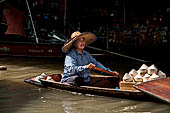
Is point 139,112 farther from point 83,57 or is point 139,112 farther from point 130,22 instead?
point 130,22

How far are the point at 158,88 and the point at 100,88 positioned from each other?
3.57ft

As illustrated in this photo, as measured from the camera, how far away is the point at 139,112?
4832 mm

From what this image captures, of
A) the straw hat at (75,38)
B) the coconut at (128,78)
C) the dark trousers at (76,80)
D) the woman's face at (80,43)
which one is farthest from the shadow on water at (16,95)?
the coconut at (128,78)

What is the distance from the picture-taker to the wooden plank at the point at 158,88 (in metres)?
4.64

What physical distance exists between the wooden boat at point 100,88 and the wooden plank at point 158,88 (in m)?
0.24

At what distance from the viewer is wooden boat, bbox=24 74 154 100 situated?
17.4ft

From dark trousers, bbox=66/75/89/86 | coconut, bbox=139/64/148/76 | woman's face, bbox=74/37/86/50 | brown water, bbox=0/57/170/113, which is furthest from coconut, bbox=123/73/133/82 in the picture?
woman's face, bbox=74/37/86/50

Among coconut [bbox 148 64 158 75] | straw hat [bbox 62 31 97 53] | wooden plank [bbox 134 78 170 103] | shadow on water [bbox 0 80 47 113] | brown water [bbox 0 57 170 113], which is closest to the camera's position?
wooden plank [bbox 134 78 170 103]

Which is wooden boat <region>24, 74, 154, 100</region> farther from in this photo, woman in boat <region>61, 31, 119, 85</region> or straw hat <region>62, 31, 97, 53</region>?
straw hat <region>62, 31, 97, 53</region>

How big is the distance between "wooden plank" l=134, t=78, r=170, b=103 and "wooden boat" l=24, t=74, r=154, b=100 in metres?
0.24

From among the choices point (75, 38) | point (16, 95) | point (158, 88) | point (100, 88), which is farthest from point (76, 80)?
point (158, 88)

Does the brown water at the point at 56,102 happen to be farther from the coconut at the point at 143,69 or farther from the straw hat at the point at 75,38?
the straw hat at the point at 75,38

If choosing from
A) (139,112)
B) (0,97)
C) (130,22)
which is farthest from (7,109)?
(130,22)

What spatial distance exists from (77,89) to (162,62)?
6.00m
